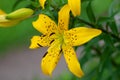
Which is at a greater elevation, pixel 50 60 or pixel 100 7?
pixel 50 60

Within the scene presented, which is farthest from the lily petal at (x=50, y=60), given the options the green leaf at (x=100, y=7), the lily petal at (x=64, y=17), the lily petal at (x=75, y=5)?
the green leaf at (x=100, y=7)

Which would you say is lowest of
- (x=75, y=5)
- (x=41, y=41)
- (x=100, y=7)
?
(x=100, y=7)

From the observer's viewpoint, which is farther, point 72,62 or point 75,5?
point 72,62

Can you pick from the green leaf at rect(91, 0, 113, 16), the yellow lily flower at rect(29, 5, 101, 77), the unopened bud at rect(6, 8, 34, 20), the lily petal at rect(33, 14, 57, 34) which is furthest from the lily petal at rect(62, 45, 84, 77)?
the green leaf at rect(91, 0, 113, 16)

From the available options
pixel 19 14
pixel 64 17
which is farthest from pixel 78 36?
pixel 19 14

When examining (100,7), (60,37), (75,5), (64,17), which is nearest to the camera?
(75,5)

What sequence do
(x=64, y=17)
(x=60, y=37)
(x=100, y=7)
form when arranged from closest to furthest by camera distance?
(x=64, y=17), (x=60, y=37), (x=100, y=7)

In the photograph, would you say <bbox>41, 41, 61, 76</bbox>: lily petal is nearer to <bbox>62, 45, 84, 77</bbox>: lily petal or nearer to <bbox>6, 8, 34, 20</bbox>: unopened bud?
<bbox>62, 45, 84, 77</bbox>: lily petal

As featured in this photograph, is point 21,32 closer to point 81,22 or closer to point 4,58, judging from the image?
point 4,58

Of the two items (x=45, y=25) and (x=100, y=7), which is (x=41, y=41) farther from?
(x=100, y=7)
